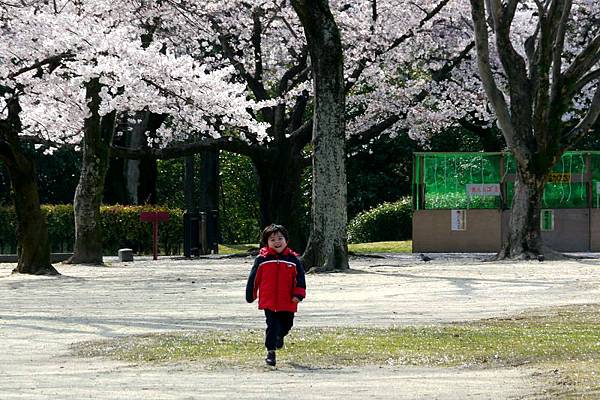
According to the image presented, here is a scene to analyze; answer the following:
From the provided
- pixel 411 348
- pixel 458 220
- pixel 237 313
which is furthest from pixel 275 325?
pixel 458 220

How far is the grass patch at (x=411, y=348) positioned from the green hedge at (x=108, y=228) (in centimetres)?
2774

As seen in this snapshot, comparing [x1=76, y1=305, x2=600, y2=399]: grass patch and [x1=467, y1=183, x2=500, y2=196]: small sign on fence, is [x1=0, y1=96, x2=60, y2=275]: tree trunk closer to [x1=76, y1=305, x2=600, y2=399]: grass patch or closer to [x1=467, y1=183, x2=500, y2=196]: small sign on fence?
[x1=467, y1=183, x2=500, y2=196]: small sign on fence

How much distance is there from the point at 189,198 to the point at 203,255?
132 inches

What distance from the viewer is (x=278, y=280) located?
12727 mm

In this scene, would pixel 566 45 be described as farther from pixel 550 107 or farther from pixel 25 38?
pixel 25 38

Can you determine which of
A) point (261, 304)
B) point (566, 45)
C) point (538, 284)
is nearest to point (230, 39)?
point (566, 45)

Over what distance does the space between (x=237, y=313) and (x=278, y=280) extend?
21.5 ft

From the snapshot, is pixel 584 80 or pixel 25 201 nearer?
pixel 25 201

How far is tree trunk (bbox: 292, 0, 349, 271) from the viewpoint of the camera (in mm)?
28547

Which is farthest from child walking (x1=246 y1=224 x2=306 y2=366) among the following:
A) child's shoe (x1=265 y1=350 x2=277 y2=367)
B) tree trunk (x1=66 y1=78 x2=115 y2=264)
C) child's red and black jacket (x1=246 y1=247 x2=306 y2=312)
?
tree trunk (x1=66 y1=78 x2=115 y2=264)

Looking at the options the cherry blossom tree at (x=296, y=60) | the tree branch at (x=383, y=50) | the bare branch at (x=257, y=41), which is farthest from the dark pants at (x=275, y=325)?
the bare branch at (x=257, y=41)

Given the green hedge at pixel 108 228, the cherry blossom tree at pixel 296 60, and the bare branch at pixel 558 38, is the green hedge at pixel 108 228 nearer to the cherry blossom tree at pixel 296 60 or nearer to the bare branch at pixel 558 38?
the cherry blossom tree at pixel 296 60

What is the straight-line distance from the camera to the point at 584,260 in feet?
108

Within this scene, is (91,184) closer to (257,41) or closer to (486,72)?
(257,41)
